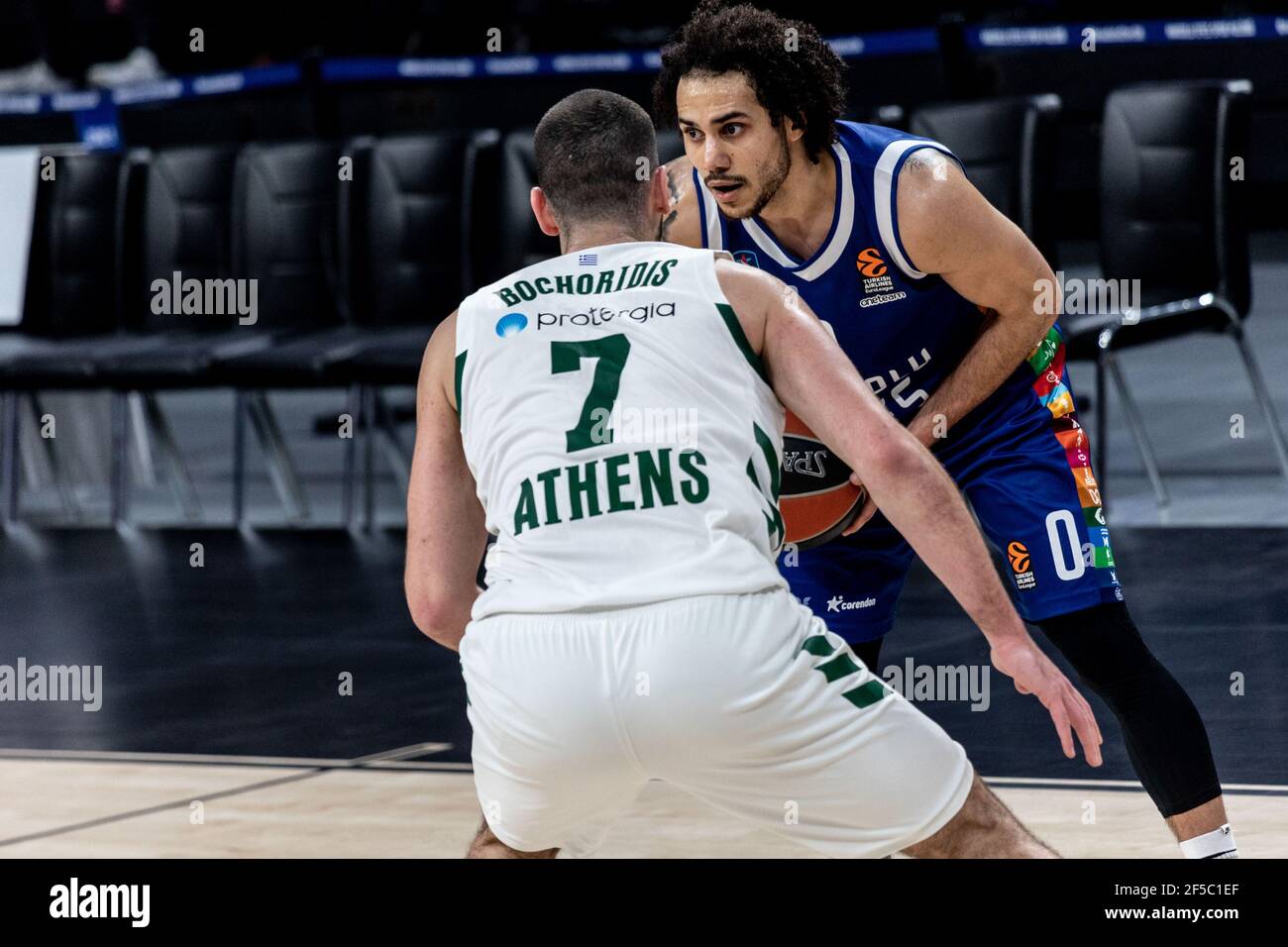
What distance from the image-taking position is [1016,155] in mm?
7234

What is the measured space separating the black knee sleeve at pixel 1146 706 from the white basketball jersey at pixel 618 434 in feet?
3.21

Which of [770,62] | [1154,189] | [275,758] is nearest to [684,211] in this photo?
[770,62]

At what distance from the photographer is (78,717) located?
219 inches

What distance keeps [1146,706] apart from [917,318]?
83cm

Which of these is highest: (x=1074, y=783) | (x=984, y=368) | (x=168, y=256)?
(x=984, y=368)

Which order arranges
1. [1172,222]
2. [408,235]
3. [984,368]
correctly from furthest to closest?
[408,235] < [1172,222] < [984,368]

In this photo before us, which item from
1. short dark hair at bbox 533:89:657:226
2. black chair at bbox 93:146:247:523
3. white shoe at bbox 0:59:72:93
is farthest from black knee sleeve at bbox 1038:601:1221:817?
white shoe at bbox 0:59:72:93

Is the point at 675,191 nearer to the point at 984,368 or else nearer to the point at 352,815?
the point at 984,368

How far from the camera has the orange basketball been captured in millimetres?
3625

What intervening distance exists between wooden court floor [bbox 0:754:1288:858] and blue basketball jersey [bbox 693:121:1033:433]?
924 millimetres

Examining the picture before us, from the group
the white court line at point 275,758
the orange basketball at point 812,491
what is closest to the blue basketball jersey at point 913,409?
the orange basketball at point 812,491

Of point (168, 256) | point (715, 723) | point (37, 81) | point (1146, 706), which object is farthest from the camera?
point (37, 81)
